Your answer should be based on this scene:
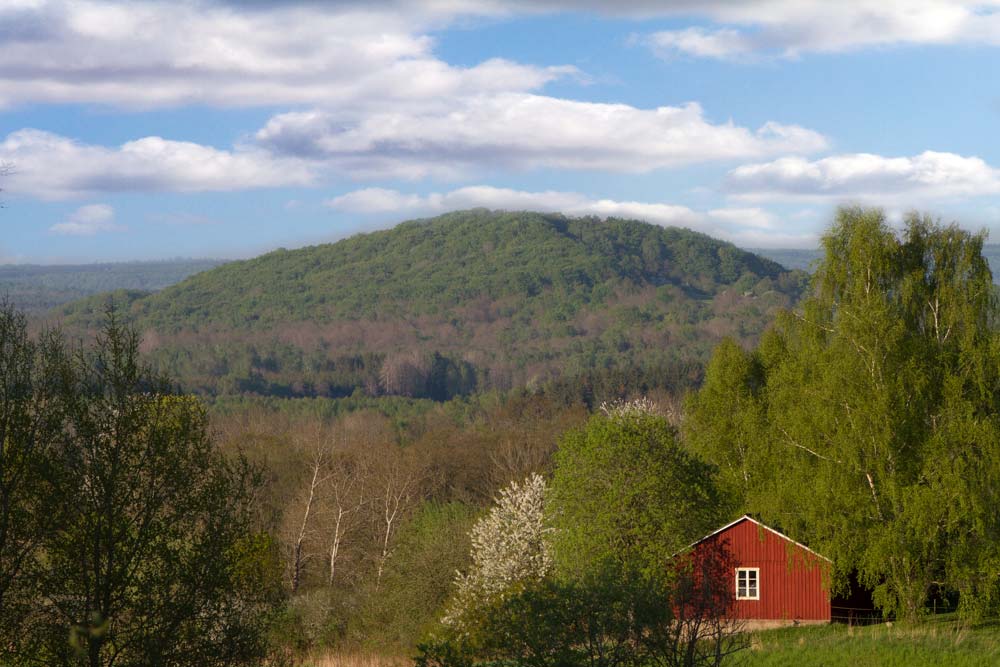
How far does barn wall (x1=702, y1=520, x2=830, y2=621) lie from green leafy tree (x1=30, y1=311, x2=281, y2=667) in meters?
18.9

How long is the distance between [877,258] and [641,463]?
920 cm

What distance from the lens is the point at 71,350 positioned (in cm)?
2158

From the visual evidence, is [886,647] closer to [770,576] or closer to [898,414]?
[898,414]

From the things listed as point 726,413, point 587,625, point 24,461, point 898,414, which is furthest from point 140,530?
point 726,413

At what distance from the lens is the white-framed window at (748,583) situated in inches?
1430

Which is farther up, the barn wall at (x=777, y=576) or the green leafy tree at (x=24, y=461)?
the green leafy tree at (x=24, y=461)

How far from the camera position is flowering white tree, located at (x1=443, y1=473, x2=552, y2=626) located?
127ft

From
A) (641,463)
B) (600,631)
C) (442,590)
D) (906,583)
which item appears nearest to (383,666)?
(442,590)

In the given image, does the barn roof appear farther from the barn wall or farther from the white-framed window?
the white-framed window

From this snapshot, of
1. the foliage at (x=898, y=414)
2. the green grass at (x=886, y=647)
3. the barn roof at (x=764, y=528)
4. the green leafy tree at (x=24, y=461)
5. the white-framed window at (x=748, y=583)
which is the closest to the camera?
the green leafy tree at (x=24, y=461)

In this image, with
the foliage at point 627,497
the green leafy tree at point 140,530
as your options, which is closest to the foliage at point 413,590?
the foliage at point 627,497

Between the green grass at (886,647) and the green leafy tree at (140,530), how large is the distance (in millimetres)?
12428

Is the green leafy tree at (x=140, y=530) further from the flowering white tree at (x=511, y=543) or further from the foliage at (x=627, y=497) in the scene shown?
the flowering white tree at (x=511, y=543)

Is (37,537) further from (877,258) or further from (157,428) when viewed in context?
(877,258)
